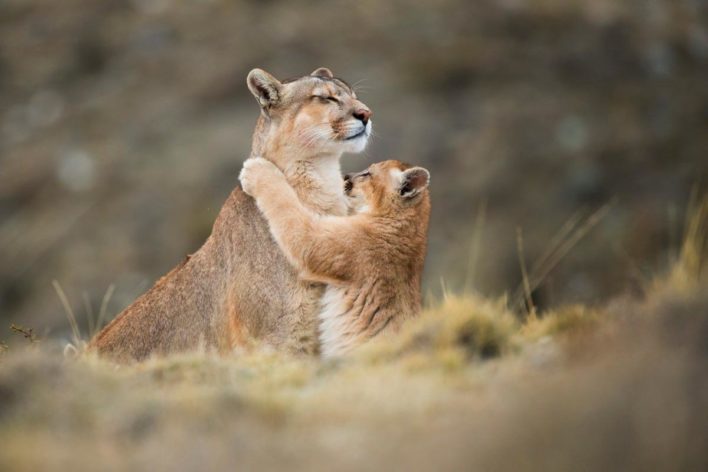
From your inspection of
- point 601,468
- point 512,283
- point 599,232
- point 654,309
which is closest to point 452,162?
point 599,232

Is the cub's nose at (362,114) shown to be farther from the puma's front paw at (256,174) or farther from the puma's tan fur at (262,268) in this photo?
the puma's front paw at (256,174)

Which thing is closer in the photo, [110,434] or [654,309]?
[110,434]

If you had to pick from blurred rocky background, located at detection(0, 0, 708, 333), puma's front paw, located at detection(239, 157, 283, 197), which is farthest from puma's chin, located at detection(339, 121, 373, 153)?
blurred rocky background, located at detection(0, 0, 708, 333)

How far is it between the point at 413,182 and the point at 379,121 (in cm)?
2177

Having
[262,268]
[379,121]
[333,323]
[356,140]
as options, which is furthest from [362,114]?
[379,121]

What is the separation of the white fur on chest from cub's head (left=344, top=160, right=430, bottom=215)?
1308 mm

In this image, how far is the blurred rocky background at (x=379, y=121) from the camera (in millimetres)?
29359

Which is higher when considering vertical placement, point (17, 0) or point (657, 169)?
point (17, 0)

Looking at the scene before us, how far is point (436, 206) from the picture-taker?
30422 mm

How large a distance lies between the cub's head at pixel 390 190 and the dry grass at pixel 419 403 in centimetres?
283

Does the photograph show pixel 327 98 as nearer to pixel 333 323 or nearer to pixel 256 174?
pixel 256 174

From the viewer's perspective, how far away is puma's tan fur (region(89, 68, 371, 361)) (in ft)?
32.9

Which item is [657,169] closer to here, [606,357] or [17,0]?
[17,0]

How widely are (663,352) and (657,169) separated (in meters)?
27.8
